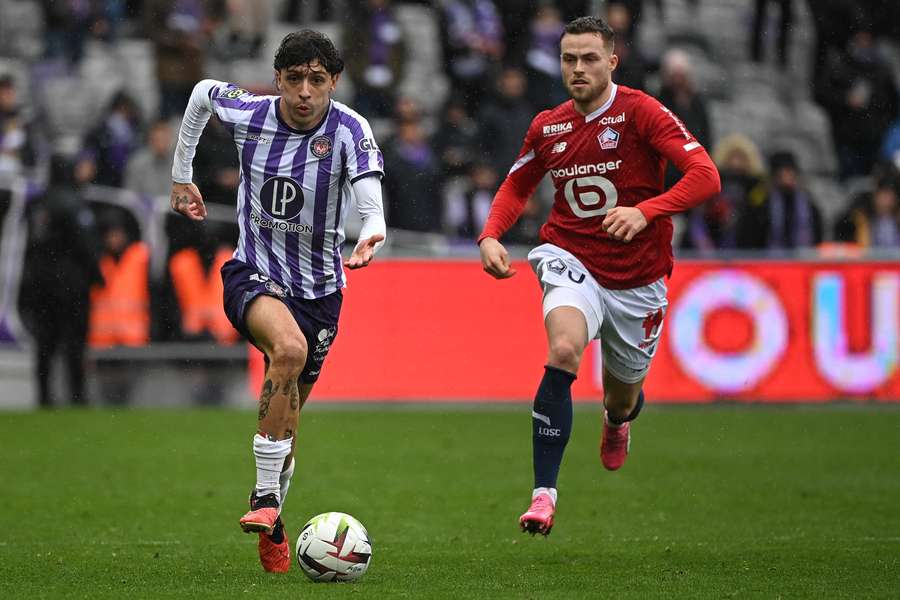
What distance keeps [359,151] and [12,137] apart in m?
10.9

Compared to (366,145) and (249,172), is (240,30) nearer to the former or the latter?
(249,172)

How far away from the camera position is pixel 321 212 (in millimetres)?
7141

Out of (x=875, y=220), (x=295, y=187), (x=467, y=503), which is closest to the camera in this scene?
(x=295, y=187)

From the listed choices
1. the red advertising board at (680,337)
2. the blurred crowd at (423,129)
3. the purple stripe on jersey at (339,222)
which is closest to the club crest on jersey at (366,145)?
the purple stripe on jersey at (339,222)

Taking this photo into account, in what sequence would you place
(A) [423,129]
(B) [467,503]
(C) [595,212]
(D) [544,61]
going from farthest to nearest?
(A) [423,129], (D) [544,61], (B) [467,503], (C) [595,212]

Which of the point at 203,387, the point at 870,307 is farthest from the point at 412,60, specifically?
the point at 870,307

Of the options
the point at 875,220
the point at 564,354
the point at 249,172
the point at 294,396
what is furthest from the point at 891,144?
the point at 294,396

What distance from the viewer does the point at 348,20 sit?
18.0 m

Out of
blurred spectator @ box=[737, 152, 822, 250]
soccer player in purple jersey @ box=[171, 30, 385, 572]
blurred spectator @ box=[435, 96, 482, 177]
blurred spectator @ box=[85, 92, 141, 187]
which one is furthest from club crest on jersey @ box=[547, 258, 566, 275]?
blurred spectator @ box=[85, 92, 141, 187]

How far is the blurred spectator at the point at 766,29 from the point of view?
19.7 m

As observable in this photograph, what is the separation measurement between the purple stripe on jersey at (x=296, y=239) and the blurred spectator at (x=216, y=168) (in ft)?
27.8

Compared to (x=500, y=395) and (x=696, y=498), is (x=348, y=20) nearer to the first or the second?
(x=500, y=395)

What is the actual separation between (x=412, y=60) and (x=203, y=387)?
18.3 ft

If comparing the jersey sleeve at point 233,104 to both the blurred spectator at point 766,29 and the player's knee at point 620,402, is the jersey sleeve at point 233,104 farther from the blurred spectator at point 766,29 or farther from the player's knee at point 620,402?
the blurred spectator at point 766,29
